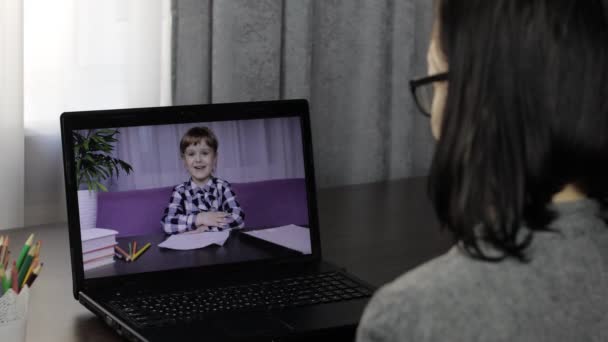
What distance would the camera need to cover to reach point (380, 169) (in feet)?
7.31

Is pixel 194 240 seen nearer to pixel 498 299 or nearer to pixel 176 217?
pixel 176 217

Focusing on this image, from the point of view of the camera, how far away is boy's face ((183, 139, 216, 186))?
47.3 inches

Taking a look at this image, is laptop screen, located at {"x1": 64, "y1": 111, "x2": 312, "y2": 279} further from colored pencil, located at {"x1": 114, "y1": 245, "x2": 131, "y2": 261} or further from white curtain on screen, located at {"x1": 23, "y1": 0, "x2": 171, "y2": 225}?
white curtain on screen, located at {"x1": 23, "y1": 0, "x2": 171, "y2": 225}

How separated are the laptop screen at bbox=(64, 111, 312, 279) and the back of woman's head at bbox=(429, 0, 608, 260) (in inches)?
24.8

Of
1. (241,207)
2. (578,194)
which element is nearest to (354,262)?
(241,207)

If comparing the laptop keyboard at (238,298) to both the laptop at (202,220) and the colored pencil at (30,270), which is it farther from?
the colored pencil at (30,270)

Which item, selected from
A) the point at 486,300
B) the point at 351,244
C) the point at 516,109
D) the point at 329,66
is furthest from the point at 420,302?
the point at 329,66

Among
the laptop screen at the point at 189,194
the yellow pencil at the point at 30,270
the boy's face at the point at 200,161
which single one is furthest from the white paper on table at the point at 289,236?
the yellow pencil at the point at 30,270

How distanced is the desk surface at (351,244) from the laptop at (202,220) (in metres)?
0.04

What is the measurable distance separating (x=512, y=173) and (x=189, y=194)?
0.67 metres

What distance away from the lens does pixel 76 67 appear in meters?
1.78

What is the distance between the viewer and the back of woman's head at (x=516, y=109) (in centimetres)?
58

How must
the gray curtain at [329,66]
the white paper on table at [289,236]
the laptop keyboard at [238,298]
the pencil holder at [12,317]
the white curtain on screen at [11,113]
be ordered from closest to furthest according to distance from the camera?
the pencil holder at [12,317] < the laptop keyboard at [238,298] < the white paper on table at [289,236] < the white curtain on screen at [11,113] < the gray curtain at [329,66]

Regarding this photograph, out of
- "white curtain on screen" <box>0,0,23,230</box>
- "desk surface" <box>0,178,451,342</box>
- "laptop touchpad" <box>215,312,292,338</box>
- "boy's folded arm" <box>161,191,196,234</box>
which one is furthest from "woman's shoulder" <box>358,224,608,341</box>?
"white curtain on screen" <box>0,0,23,230</box>
